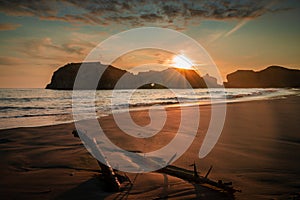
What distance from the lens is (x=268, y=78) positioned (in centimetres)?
15712

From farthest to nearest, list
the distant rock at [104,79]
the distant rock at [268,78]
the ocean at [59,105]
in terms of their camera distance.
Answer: the distant rock at [268,78] < the distant rock at [104,79] < the ocean at [59,105]

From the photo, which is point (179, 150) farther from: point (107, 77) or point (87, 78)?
point (107, 77)

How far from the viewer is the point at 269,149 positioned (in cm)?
602

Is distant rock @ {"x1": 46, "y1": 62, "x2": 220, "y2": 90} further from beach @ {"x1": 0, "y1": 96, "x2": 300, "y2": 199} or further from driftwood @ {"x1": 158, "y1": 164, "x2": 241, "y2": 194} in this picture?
driftwood @ {"x1": 158, "y1": 164, "x2": 241, "y2": 194}

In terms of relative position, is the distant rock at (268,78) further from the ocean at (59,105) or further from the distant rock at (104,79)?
the ocean at (59,105)

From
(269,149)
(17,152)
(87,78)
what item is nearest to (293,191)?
(269,149)

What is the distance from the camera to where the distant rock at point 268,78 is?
150000 mm

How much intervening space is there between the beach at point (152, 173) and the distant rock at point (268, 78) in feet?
511

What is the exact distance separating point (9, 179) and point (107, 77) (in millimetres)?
125415

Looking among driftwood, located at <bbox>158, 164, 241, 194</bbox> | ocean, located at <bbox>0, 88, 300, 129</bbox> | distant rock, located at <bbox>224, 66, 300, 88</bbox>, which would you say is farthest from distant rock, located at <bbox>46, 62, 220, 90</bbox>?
driftwood, located at <bbox>158, 164, 241, 194</bbox>

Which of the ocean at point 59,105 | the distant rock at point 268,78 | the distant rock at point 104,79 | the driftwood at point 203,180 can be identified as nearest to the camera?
the driftwood at point 203,180

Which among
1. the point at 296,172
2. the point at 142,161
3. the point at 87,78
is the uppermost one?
the point at 87,78

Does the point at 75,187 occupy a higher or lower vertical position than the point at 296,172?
higher

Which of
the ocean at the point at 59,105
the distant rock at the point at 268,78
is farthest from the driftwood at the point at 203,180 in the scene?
the distant rock at the point at 268,78
